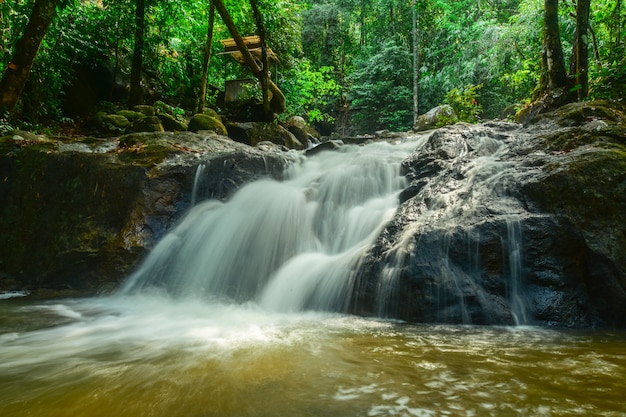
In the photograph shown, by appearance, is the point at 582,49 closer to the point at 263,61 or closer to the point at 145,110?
the point at 263,61

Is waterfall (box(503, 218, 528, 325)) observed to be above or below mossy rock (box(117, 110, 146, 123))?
below

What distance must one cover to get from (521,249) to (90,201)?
6.07 m

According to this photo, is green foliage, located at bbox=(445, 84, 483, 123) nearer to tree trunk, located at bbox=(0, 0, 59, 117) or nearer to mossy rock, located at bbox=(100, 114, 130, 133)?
mossy rock, located at bbox=(100, 114, 130, 133)

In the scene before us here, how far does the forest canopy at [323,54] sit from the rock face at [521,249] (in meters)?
4.39

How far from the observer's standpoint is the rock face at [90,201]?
5473 millimetres

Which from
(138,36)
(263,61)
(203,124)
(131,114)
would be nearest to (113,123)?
(131,114)

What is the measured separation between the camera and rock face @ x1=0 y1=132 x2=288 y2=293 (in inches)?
215

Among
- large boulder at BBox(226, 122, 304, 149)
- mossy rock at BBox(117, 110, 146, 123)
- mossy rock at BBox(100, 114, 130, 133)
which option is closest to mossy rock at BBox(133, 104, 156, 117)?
mossy rock at BBox(117, 110, 146, 123)

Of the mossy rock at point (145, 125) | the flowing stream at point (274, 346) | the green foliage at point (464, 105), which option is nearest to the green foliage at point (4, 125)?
the mossy rock at point (145, 125)

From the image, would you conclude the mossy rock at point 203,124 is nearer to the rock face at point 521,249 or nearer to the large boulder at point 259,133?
the large boulder at point 259,133

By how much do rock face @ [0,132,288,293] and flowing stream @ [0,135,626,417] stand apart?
0.50 metres

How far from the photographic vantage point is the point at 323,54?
79.9 ft

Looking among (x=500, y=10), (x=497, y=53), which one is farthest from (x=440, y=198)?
(x=500, y=10)

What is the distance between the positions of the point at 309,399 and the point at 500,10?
943 inches
